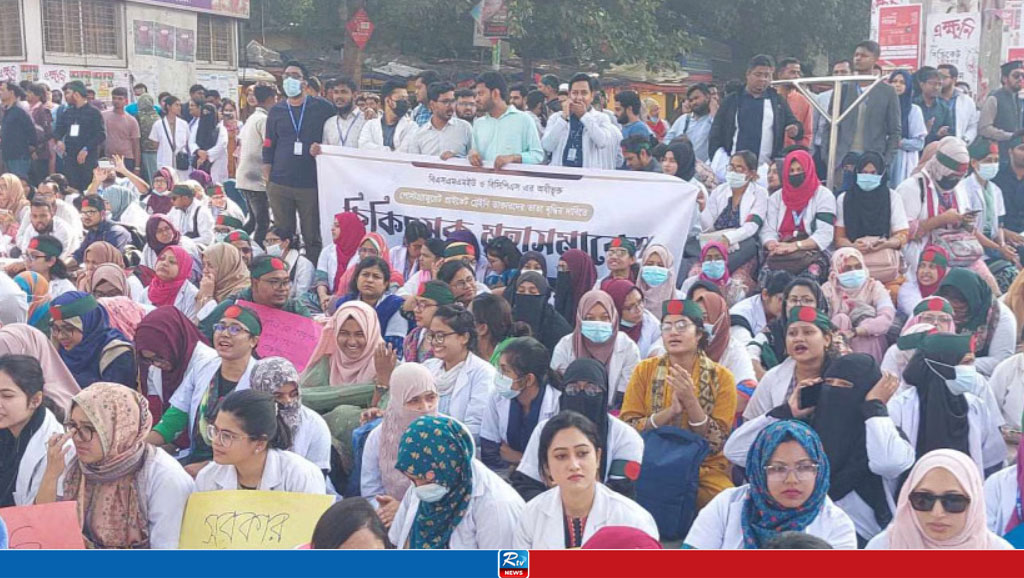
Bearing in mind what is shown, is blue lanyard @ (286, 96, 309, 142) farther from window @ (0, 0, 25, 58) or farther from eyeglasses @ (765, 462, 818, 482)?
window @ (0, 0, 25, 58)

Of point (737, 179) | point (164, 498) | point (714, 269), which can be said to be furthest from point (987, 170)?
point (164, 498)

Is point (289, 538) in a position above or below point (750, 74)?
below

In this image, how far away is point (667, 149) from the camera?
820 cm

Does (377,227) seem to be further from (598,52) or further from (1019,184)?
(598,52)

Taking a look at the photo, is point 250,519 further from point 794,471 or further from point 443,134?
point 443,134

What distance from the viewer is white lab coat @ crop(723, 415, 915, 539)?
421 centimetres

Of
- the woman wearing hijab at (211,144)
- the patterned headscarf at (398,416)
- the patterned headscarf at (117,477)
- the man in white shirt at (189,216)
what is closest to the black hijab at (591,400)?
the patterned headscarf at (398,416)

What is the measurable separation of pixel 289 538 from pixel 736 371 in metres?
2.31

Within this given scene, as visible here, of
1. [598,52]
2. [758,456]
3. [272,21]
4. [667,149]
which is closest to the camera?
[758,456]

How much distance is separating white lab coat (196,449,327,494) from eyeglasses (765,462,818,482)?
4.63 ft

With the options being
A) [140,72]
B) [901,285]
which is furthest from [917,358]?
[140,72]

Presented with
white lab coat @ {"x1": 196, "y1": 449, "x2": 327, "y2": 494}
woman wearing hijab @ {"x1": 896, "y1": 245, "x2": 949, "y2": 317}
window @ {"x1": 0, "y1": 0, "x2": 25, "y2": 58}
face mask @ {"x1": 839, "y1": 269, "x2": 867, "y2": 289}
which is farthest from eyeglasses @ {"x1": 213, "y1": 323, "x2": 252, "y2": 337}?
window @ {"x1": 0, "y1": 0, "x2": 25, "y2": 58}

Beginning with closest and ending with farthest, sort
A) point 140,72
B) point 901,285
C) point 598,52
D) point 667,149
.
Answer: point 901,285
point 667,149
point 140,72
point 598,52
